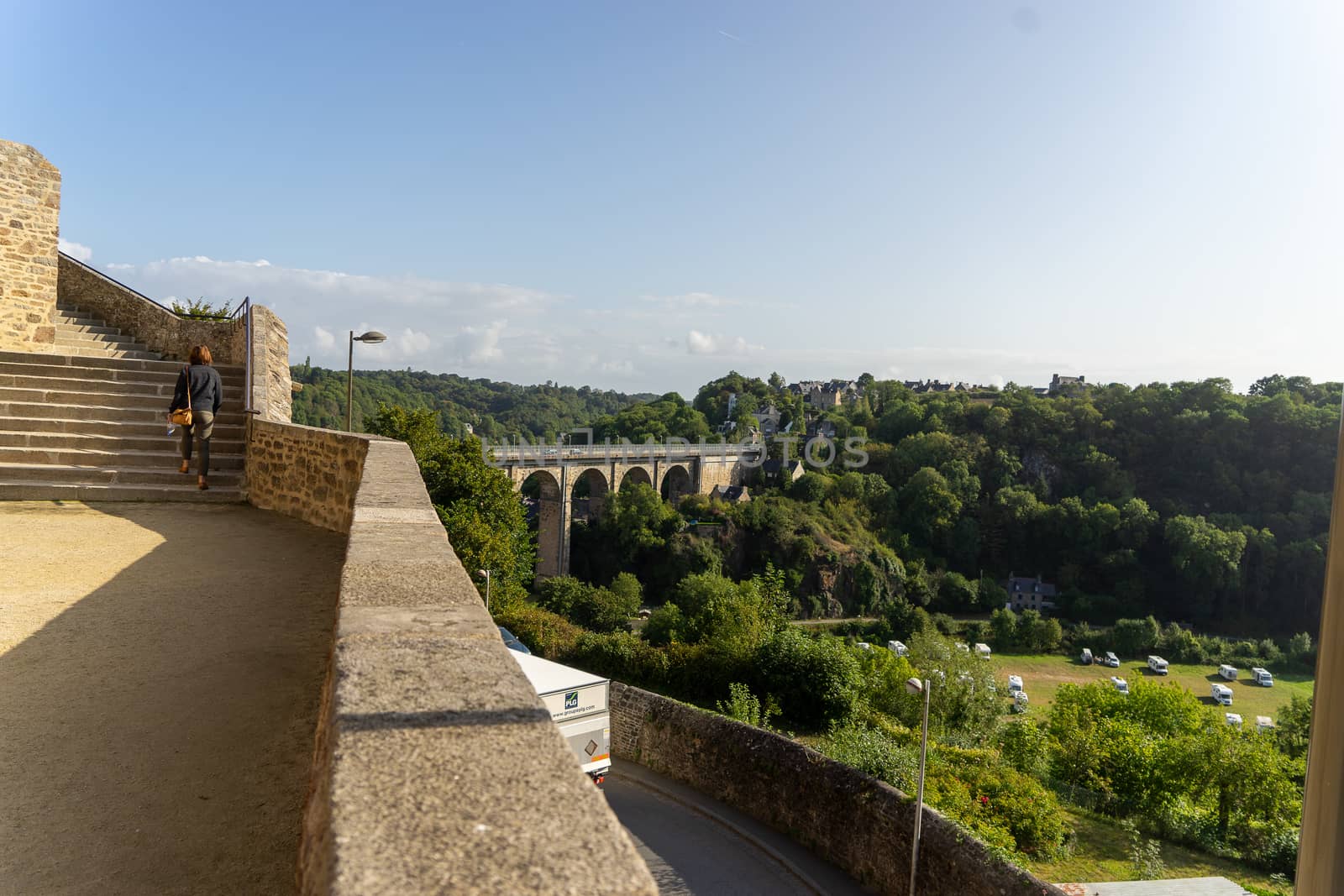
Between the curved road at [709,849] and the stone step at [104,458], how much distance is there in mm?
5387

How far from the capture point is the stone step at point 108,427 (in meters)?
6.65

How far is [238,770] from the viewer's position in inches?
84.0

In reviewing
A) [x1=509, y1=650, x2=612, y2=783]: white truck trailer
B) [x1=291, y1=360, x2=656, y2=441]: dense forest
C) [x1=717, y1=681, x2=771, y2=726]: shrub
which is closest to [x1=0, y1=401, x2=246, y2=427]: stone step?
[x1=509, y1=650, x2=612, y2=783]: white truck trailer

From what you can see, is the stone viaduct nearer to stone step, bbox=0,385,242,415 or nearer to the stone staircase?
the stone staircase

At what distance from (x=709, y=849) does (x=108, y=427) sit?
315 inches

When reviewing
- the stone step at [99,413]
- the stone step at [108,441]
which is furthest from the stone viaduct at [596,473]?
the stone step at [108,441]

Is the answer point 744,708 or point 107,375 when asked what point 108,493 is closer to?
point 107,375

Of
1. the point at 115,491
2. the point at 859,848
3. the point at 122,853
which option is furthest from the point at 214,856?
the point at 859,848

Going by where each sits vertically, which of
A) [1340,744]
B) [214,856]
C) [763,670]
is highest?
[1340,744]

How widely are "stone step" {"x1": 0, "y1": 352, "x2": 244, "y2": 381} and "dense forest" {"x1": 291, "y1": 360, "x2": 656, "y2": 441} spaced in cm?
2508

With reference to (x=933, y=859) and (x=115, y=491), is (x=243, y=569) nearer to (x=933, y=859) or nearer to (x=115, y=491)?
(x=115, y=491)

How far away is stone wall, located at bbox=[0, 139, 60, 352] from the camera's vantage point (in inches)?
352

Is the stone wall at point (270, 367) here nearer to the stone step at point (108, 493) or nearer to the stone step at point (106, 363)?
the stone step at point (106, 363)

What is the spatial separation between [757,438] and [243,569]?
219 ft
